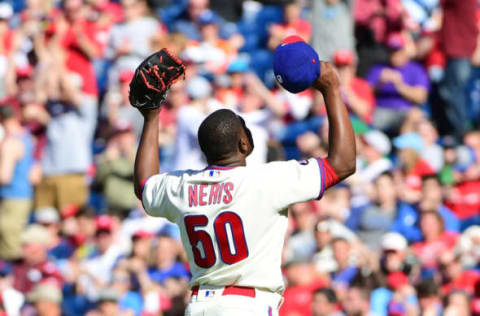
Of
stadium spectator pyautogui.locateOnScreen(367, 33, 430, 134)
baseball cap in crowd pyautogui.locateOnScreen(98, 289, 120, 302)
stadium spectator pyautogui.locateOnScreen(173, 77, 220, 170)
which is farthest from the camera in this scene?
stadium spectator pyautogui.locateOnScreen(367, 33, 430, 134)

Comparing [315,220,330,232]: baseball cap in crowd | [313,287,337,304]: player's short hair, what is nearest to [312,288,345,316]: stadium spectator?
[313,287,337,304]: player's short hair

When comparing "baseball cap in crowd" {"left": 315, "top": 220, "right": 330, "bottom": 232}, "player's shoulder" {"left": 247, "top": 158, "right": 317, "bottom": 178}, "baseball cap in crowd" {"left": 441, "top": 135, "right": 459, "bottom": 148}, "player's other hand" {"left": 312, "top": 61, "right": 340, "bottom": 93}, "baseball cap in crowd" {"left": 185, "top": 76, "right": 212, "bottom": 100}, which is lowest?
"baseball cap in crowd" {"left": 315, "top": 220, "right": 330, "bottom": 232}

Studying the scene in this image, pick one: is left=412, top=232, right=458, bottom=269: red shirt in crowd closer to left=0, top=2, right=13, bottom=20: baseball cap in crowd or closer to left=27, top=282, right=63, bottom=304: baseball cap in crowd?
left=27, top=282, right=63, bottom=304: baseball cap in crowd

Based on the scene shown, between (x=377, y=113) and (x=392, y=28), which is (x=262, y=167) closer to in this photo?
(x=377, y=113)

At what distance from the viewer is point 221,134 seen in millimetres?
4691

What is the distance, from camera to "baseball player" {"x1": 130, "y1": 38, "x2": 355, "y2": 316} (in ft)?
15.1

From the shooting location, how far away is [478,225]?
973 centimetres

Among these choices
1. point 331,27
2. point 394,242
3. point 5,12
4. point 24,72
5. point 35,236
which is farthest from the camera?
point 5,12

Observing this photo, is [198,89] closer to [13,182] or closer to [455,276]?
[13,182]

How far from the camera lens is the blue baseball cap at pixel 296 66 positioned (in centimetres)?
462

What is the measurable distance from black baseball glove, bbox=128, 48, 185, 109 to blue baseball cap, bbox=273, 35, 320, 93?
0.61 m

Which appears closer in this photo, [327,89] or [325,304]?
[327,89]

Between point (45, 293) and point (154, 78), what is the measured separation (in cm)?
508

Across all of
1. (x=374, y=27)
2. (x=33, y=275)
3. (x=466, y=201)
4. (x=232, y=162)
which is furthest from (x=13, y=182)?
(x=232, y=162)
